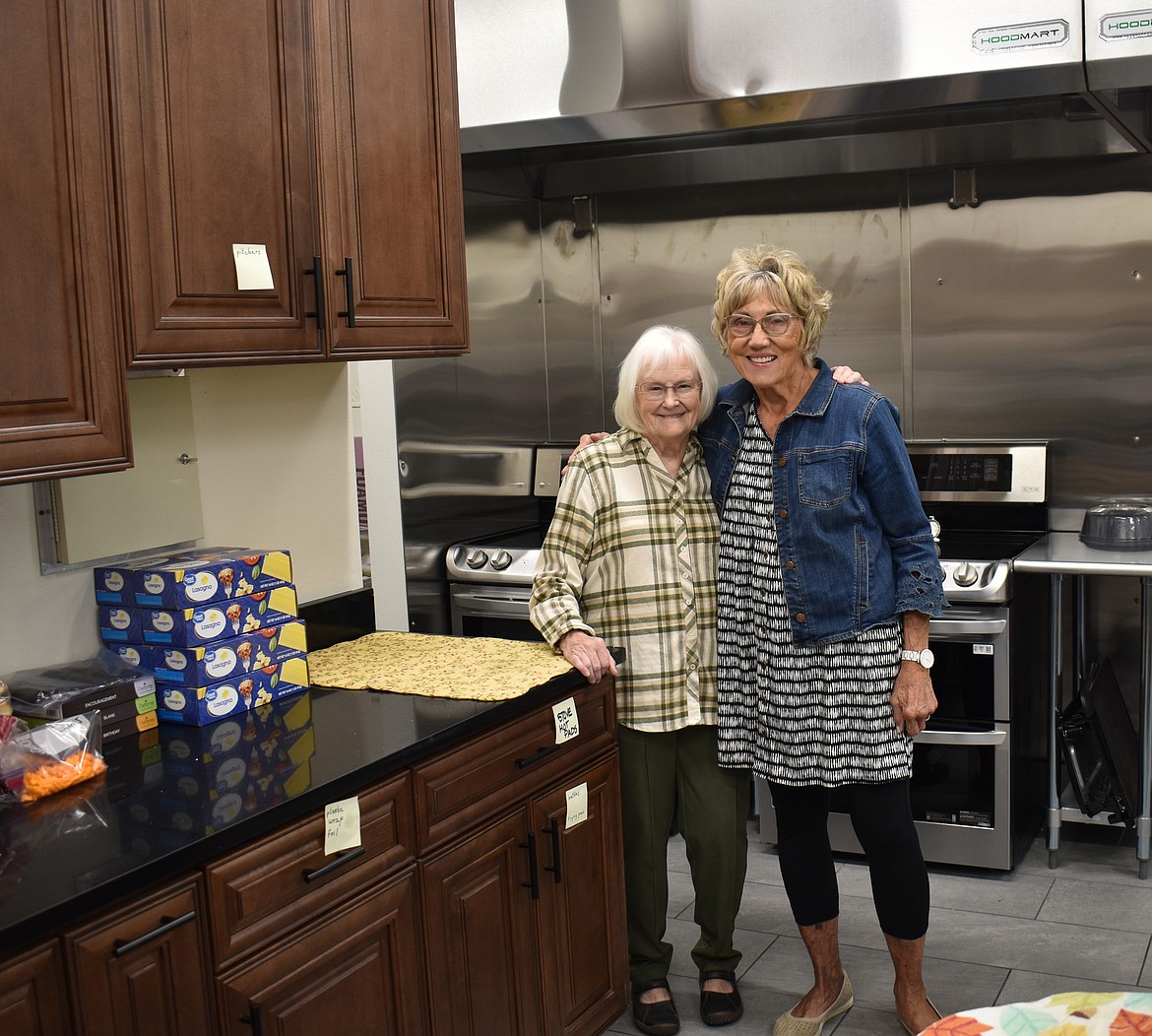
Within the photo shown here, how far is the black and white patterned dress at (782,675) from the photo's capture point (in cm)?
250

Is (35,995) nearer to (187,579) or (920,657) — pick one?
(187,579)

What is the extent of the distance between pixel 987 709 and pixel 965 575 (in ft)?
1.23

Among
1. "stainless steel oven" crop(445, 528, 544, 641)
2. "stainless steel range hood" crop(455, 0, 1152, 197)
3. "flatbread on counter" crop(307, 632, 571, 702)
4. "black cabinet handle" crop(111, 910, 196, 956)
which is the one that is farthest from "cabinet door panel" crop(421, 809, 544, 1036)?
"stainless steel range hood" crop(455, 0, 1152, 197)

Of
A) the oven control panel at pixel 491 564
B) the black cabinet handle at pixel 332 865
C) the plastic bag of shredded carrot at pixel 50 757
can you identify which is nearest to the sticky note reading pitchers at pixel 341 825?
the black cabinet handle at pixel 332 865

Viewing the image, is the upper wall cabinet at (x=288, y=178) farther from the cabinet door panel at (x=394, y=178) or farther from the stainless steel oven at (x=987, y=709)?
the stainless steel oven at (x=987, y=709)

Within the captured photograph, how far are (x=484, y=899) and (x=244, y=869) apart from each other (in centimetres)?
59

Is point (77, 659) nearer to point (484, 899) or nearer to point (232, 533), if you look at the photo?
point (232, 533)

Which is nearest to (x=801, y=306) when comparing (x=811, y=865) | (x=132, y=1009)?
(x=811, y=865)

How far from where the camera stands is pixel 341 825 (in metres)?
1.84

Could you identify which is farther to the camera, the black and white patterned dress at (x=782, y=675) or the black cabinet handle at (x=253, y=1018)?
the black and white patterned dress at (x=782, y=675)

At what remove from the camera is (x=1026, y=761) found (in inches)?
145

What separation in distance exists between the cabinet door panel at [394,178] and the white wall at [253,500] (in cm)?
34

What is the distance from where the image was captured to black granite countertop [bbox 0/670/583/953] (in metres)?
1.49

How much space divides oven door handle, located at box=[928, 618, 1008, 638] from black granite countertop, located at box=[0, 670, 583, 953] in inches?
55.0
